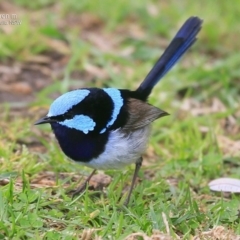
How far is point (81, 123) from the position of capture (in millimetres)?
3990

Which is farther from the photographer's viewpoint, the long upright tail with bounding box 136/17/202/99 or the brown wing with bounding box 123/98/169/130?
the long upright tail with bounding box 136/17/202/99

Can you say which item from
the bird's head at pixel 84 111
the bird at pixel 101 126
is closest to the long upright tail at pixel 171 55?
the bird at pixel 101 126

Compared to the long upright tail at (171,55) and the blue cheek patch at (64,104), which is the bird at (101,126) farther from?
the long upright tail at (171,55)

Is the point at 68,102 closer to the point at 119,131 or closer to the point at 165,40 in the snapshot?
the point at 119,131

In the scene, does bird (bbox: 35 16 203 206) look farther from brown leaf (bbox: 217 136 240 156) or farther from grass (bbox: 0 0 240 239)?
brown leaf (bbox: 217 136 240 156)

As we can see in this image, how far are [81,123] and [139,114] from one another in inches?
21.6

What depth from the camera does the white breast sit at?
13.3ft

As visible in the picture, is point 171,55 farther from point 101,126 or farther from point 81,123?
point 81,123

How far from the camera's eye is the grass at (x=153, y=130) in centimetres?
380

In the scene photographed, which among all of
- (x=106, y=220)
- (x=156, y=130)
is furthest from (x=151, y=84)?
(x=106, y=220)

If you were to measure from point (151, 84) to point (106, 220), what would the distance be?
138 cm

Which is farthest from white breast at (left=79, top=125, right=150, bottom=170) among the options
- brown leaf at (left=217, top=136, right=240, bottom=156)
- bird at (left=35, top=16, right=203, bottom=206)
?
brown leaf at (left=217, top=136, right=240, bottom=156)

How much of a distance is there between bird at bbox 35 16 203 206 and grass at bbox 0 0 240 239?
0.77 ft

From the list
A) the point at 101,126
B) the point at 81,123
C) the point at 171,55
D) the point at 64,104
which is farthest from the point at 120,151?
the point at 171,55
